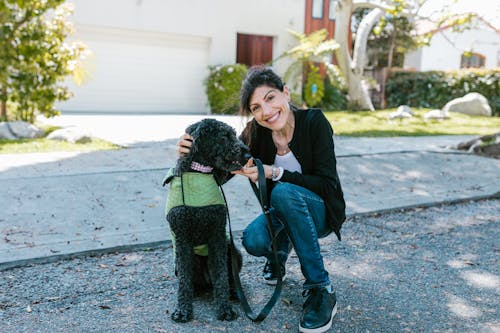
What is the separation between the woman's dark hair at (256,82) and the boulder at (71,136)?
586 centimetres

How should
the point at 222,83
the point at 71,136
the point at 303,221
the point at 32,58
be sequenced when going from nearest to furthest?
1. the point at 303,221
2. the point at 71,136
3. the point at 32,58
4. the point at 222,83

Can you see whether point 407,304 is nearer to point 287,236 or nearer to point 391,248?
point 287,236

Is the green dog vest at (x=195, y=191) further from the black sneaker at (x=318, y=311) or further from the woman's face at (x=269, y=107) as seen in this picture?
the black sneaker at (x=318, y=311)

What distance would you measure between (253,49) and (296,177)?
588 inches

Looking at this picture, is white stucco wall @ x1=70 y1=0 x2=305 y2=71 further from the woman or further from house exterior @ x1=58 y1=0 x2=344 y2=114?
the woman

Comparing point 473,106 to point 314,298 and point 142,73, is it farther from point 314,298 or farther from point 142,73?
point 314,298

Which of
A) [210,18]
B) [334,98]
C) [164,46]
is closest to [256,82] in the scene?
[164,46]

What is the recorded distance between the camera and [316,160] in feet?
9.91

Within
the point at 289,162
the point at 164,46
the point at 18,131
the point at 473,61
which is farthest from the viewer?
the point at 473,61

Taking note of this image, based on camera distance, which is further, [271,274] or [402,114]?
[402,114]

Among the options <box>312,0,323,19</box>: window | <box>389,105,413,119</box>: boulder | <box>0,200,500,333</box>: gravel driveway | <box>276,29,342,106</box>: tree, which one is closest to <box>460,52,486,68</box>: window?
<box>312,0,323,19</box>: window

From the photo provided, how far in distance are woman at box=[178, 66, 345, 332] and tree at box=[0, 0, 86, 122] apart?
7242mm

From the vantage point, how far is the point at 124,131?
10.1 metres

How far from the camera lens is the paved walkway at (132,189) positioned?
4098mm
